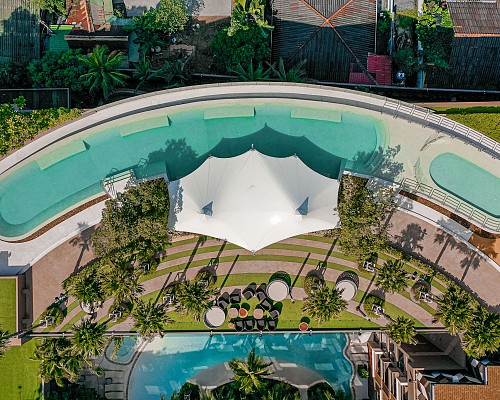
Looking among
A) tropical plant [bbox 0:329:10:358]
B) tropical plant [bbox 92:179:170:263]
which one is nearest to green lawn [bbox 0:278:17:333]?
tropical plant [bbox 0:329:10:358]

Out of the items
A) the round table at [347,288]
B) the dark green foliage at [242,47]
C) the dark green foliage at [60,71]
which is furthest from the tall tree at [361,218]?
the dark green foliage at [60,71]

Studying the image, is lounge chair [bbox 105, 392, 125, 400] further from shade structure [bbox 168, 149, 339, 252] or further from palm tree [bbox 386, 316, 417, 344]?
palm tree [bbox 386, 316, 417, 344]

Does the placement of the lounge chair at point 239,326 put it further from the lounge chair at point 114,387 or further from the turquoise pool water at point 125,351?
the lounge chair at point 114,387

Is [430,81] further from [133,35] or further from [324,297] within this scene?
[133,35]

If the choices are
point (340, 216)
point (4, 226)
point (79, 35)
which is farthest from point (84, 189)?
point (340, 216)

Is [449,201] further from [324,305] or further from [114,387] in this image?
[114,387]
